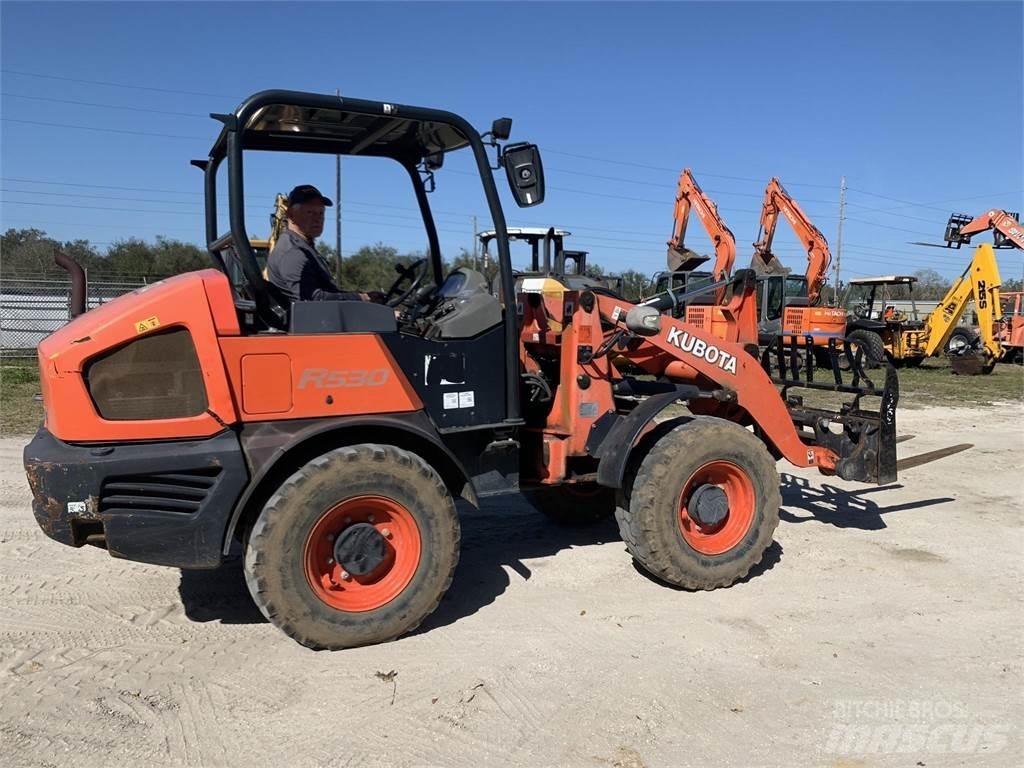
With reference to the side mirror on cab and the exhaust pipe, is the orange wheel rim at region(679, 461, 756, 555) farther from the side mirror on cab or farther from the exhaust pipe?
the exhaust pipe

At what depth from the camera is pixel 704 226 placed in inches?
599

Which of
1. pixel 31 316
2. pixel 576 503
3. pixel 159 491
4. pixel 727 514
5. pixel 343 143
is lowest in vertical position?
pixel 576 503

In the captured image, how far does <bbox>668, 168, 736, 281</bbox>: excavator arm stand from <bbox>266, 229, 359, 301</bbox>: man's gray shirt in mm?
11963

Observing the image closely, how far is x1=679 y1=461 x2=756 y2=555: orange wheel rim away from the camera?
4.57 metres

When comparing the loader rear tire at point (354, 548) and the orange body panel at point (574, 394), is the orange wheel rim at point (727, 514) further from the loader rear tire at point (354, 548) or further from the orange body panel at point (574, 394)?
the loader rear tire at point (354, 548)

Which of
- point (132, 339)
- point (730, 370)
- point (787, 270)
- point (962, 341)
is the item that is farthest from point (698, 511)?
point (962, 341)

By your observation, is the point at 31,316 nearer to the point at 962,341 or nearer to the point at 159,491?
the point at 159,491

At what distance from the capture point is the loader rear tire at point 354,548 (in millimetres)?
3492

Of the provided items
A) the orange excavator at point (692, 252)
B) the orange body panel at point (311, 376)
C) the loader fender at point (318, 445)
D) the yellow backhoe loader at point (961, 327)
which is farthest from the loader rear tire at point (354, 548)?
the yellow backhoe loader at point (961, 327)

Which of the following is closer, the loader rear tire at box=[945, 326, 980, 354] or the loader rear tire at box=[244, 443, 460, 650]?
the loader rear tire at box=[244, 443, 460, 650]

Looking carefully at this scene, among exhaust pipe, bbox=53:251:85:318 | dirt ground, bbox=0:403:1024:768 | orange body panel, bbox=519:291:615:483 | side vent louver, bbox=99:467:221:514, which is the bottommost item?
dirt ground, bbox=0:403:1024:768

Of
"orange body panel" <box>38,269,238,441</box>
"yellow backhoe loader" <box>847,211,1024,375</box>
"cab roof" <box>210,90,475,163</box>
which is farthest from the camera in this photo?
"yellow backhoe loader" <box>847,211,1024,375</box>

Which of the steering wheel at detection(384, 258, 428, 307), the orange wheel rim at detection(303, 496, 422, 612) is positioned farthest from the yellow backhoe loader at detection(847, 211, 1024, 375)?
the orange wheel rim at detection(303, 496, 422, 612)

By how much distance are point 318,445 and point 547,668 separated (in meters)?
1.46
